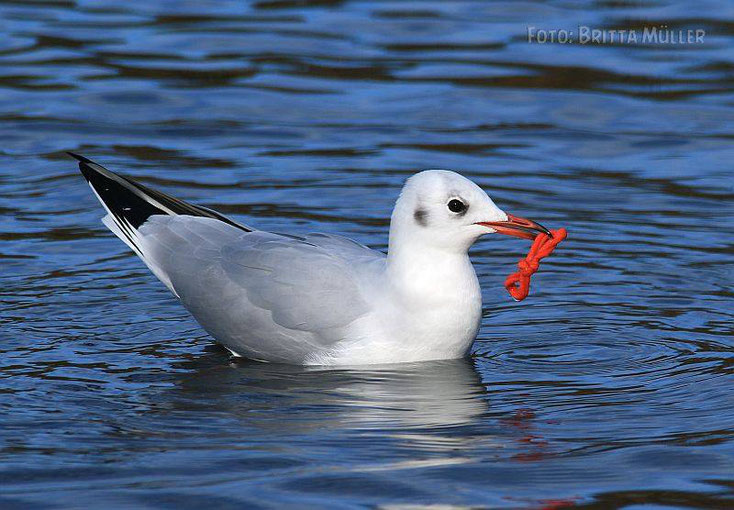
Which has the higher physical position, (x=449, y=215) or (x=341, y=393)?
(x=449, y=215)

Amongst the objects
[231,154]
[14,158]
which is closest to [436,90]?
[231,154]

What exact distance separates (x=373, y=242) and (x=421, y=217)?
2.32 m

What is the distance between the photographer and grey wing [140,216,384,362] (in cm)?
830

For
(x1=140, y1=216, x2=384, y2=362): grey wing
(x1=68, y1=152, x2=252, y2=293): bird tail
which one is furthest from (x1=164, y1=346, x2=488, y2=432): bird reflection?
(x1=68, y1=152, x2=252, y2=293): bird tail

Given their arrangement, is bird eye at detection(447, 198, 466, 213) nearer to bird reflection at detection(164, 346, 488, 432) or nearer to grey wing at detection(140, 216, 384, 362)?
grey wing at detection(140, 216, 384, 362)

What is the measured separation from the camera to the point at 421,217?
8.22 m

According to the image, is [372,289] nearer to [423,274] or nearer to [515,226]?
[423,274]

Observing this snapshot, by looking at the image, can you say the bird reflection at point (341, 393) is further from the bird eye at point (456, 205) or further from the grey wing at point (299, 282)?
the bird eye at point (456, 205)

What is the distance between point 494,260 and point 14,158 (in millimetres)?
4021

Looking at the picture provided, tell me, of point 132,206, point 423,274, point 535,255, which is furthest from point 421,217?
point 132,206

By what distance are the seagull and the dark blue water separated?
7.0 inches

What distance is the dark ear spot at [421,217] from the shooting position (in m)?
8.20

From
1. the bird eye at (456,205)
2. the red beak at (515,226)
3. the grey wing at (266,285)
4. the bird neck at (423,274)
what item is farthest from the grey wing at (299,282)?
the red beak at (515,226)

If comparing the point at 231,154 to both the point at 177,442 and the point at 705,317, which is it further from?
the point at 177,442
